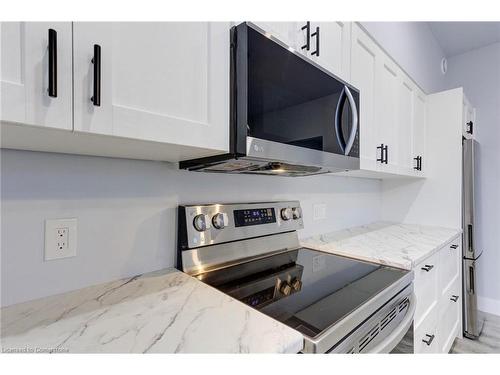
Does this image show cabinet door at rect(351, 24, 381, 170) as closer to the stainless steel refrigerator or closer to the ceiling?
the stainless steel refrigerator

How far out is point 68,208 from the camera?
0.81m

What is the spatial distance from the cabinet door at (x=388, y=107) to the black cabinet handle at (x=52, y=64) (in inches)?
61.7

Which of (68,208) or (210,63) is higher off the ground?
(210,63)

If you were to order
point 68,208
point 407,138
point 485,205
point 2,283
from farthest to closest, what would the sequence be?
point 485,205 → point 407,138 → point 68,208 → point 2,283

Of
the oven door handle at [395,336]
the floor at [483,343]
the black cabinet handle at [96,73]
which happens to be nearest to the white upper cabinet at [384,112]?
the oven door handle at [395,336]

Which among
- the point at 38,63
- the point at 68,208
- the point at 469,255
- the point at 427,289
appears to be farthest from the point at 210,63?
the point at 469,255

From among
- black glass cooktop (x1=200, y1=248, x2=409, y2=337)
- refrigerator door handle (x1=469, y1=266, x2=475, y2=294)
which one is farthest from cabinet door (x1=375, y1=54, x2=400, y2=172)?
refrigerator door handle (x1=469, y1=266, x2=475, y2=294)

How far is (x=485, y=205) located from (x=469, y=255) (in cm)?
94

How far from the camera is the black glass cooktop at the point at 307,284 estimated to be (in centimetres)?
74

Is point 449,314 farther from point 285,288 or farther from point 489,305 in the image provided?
point 285,288

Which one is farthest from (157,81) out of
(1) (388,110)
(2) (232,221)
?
(1) (388,110)

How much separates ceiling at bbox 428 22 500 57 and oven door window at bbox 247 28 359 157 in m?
2.22
